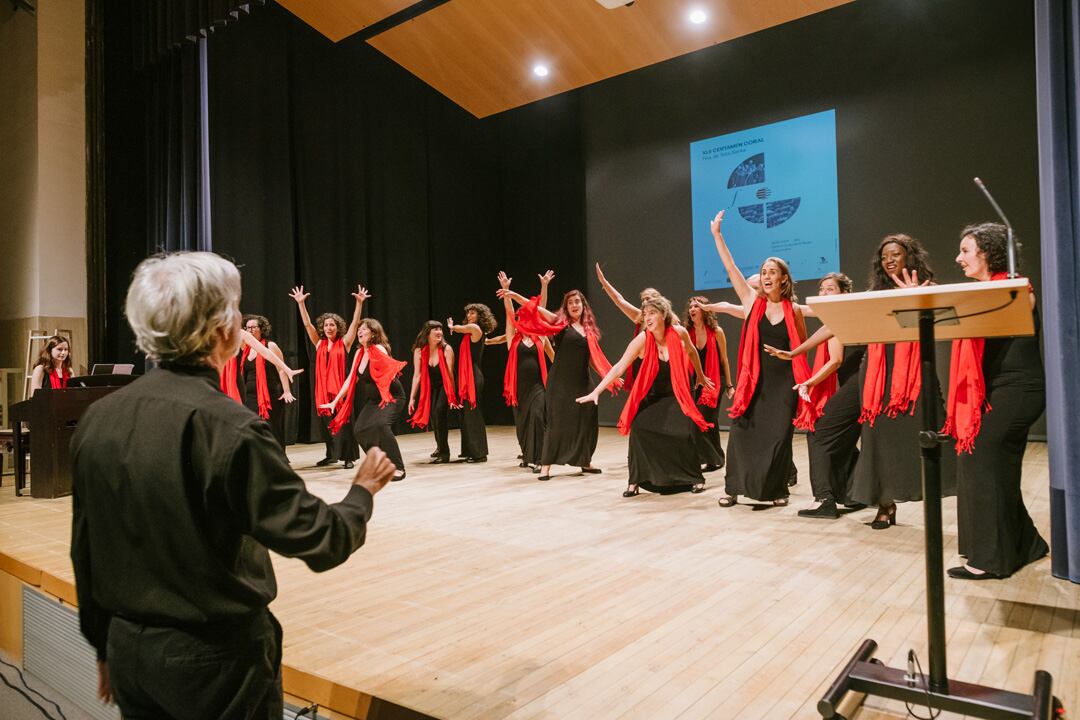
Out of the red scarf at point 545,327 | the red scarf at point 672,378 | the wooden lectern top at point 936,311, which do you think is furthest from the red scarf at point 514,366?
the wooden lectern top at point 936,311

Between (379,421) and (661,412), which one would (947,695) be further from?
(379,421)

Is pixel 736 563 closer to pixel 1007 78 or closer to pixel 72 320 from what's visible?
pixel 1007 78

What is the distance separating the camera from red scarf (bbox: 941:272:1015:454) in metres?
2.57

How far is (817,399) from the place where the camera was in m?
4.17

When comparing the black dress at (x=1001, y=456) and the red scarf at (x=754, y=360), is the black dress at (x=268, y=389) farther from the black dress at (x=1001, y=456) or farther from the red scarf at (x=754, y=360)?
the black dress at (x=1001, y=456)

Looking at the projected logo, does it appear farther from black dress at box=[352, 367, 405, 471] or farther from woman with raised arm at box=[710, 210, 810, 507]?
black dress at box=[352, 367, 405, 471]

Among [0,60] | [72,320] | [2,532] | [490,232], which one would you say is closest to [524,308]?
[2,532]

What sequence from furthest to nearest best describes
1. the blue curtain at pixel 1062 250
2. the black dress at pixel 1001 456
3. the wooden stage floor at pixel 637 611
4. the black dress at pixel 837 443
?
the black dress at pixel 837 443, the black dress at pixel 1001 456, the blue curtain at pixel 1062 250, the wooden stage floor at pixel 637 611

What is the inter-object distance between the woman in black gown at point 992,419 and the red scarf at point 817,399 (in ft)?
4.58

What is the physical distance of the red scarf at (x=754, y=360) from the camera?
160 inches

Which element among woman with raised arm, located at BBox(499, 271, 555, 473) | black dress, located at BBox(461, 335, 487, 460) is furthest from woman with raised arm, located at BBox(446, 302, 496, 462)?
woman with raised arm, located at BBox(499, 271, 555, 473)

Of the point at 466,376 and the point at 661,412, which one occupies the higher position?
the point at 466,376

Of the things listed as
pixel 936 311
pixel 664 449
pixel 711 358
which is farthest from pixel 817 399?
pixel 936 311

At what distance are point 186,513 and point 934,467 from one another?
156cm
